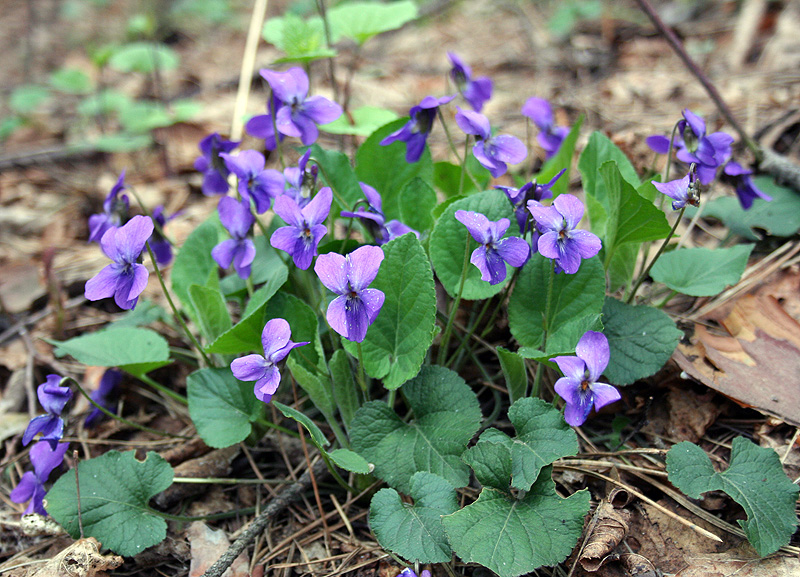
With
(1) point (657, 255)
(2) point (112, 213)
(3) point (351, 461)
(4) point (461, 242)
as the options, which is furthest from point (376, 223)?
(2) point (112, 213)

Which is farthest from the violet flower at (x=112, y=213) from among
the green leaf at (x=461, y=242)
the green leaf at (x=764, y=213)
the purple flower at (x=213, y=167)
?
the green leaf at (x=764, y=213)

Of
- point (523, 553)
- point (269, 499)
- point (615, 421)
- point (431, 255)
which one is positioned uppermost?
point (431, 255)

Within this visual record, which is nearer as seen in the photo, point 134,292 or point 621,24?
point 134,292

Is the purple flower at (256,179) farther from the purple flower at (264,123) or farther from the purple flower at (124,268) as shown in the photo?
the purple flower at (124,268)

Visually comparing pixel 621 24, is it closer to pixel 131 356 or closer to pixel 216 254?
pixel 216 254

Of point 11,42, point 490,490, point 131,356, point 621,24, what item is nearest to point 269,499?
point 131,356

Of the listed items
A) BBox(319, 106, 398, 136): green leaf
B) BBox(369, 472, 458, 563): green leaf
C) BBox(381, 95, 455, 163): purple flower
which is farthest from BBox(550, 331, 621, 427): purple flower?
BBox(319, 106, 398, 136): green leaf
